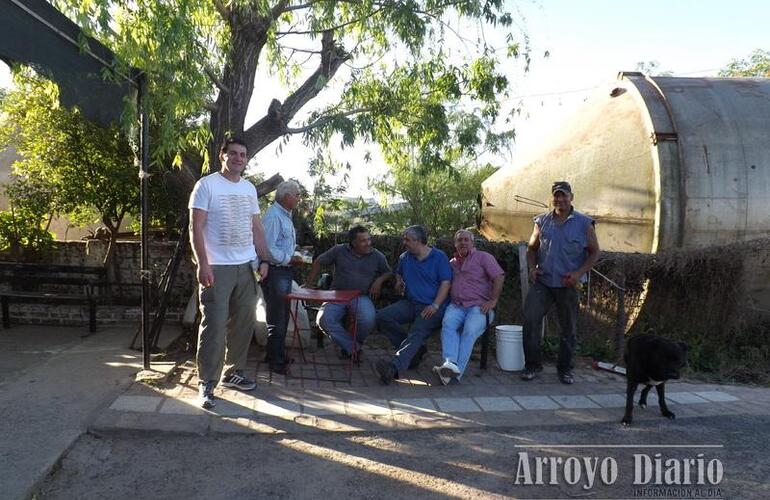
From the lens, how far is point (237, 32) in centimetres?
577

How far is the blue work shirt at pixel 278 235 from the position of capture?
495 cm

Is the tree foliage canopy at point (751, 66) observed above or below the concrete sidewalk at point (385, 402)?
above

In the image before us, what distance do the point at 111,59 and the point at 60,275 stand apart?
15.3 feet

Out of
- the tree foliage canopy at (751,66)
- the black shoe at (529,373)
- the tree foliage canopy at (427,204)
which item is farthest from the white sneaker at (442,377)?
the tree foliage canopy at (751,66)

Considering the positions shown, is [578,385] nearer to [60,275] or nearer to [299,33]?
[299,33]

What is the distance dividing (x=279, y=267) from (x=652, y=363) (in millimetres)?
2944

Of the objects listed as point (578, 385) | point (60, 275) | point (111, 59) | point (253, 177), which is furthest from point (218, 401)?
point (253, 177)

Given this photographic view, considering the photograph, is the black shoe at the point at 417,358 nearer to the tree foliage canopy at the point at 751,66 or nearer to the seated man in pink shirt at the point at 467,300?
the seated man in pink shirt at the point at 467,300

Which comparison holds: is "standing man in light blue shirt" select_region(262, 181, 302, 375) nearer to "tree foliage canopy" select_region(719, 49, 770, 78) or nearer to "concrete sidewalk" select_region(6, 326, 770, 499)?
"concrete sidewalk" select_region(6, 326, 770, 499)

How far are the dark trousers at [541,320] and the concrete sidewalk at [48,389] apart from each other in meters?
3.32

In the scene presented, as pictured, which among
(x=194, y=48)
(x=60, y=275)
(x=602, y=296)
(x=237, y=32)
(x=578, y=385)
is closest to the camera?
(x=194, y=48)

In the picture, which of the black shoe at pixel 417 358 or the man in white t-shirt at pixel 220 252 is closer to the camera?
the man in white t-shirt at pixel 220 252

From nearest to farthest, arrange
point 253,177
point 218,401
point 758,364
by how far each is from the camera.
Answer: point 218,401, point 758,364, point 253,177

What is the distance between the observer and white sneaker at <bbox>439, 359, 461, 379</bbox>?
4.91 metres
